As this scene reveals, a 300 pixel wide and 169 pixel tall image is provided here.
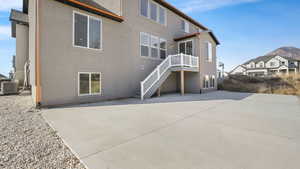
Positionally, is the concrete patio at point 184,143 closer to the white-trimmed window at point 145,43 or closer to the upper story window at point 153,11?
the white-trimmed window at point 145,43

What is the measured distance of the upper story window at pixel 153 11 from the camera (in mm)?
10984

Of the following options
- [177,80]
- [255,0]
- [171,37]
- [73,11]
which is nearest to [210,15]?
[255,0]

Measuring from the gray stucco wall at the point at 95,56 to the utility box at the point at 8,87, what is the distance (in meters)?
7.14

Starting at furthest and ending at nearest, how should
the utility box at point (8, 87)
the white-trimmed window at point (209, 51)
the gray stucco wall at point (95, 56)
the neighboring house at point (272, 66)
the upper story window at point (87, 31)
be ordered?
the neighboring house at point (272, 66), the white-trimmed window at point (209, 51), the utility box at point (8, 87), the upper story window at point (87, 31), the gray stucco wall at point (95, 56)

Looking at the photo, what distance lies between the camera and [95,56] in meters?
8.18

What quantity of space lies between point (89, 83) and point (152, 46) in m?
6.26

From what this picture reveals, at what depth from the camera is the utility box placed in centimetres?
1018

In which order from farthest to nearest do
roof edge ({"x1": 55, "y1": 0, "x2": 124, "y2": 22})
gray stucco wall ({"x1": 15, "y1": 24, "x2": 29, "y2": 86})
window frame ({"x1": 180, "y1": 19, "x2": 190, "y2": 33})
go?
window frame ({"x1": 180, "y1": 19, "x2": 190, "y2": 33})
gray stucco wall ({"x1": 15, "y1": 24, "x2": 29, "y2": 86})
roof edge ({"x1": 55, "y1": 0, "x2": 124, "y2": 22})

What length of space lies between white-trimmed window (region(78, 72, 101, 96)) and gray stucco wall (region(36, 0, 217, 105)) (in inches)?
9.2

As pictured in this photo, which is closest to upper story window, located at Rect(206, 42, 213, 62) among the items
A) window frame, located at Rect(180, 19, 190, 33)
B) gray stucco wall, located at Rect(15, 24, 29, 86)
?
window frame, located at Rect(180, 19, 190, 33)

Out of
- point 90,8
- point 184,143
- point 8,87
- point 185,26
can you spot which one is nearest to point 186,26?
point 185,26

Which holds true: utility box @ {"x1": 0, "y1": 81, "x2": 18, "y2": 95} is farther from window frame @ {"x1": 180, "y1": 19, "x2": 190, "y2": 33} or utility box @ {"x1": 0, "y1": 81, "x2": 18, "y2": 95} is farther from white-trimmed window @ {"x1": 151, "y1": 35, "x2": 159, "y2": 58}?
window frame @ {"x1": 180, "y1": 19, "x2": 190, "y2": 33}

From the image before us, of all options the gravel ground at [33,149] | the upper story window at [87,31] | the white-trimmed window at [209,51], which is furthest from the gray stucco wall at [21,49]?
the white-trimmed window at [209,51]

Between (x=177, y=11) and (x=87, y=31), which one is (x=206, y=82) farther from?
(x=87, y=31)
